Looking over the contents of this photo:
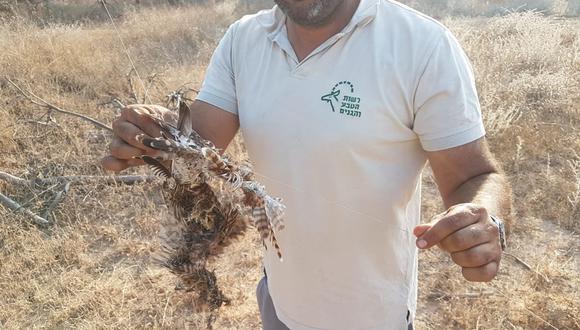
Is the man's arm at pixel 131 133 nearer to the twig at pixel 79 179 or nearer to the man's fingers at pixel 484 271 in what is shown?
the man's fingers at pixel 484 271

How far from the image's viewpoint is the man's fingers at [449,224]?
114 centimetres

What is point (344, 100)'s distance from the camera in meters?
1.54

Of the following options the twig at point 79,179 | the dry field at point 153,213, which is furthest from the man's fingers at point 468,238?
the twig at point 79,179

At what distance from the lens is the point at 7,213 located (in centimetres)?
421

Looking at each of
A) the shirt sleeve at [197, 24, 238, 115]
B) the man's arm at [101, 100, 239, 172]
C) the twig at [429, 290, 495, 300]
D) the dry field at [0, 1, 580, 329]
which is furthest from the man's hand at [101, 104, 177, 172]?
the twig at [429, 290, 495, 300]

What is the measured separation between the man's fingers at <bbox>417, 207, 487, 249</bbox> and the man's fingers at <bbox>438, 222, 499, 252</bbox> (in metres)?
0.01

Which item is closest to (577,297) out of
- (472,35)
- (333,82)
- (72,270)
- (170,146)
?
(333,82)

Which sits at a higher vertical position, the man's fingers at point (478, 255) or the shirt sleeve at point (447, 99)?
the shirt sleeve at point (447, 99)

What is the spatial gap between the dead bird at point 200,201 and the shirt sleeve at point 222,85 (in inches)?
14.8

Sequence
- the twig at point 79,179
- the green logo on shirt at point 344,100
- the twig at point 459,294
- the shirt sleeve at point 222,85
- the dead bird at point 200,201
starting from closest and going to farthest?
the dead bird at point 200,201, the green logo on shirt at point 344,100, the shirt sleeve at point 222,85, the twig at point 459,294, the twig at point 79,179

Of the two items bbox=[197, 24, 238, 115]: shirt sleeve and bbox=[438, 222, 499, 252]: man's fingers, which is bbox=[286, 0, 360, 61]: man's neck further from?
bbox=[438, 222, 499, 252]: man's fingers

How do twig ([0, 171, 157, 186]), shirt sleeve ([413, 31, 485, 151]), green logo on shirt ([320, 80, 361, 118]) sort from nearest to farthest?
shirt sleeve ([413, 31, 485, 151]) → green logo on shirt ([320, 80, 361, 118]) → twig ([0, 171, 157, 186])

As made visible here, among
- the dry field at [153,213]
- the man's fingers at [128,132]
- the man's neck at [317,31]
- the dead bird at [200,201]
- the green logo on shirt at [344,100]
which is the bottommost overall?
the dry field at [153,213]

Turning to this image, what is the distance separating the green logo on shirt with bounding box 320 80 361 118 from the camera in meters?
1.53
